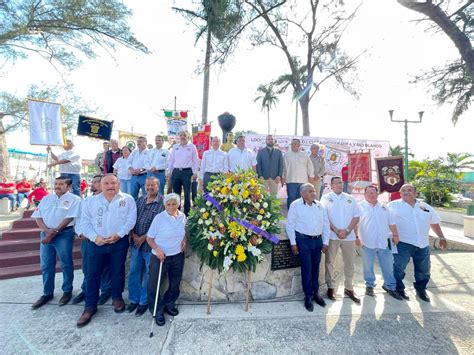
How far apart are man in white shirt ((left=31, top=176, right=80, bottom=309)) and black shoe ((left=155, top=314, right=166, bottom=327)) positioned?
1588 mm

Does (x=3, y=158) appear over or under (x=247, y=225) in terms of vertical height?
over

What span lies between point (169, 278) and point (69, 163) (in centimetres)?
393

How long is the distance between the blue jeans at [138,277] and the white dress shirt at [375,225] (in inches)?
137

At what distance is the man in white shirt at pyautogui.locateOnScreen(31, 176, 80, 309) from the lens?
3580 mm

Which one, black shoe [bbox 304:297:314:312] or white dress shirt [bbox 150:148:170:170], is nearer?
black shoe [bbox 304:297:314:312]

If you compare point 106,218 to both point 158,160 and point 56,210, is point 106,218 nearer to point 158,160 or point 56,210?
point 56,210

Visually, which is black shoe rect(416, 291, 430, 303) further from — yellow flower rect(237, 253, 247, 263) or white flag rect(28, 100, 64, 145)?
white flag rect(28, 100, 64, 145)

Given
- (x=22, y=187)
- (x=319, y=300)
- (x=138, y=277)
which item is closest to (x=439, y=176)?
(x=319, y=300)

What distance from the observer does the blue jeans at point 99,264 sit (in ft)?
10.5

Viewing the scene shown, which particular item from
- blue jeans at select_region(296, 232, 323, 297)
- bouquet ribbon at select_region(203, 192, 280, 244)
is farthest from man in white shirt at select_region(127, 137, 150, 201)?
blue jeans at select_region(296, 232, 323, 297)

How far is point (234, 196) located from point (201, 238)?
76cm

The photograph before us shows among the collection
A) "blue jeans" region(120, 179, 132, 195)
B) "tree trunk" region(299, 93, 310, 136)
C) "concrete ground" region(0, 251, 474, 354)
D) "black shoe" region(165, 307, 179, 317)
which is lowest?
"concrete ground" region(0, 251, 474, 354)

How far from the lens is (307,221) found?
3.51m

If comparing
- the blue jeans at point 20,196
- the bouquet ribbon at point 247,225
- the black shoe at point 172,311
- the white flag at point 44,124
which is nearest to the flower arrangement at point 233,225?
the bouquet ribbon at point 247,225
